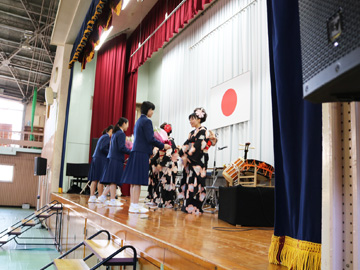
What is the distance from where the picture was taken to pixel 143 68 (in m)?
11.2

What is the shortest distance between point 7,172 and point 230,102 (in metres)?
13.8

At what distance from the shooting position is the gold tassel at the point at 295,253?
4.58ft

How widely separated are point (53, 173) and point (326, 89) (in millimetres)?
9262

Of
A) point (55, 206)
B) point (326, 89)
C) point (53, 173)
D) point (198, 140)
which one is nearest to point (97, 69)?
point (53, 173)

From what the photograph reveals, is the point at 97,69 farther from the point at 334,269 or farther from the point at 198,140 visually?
the point at 334,269

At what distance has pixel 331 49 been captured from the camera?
0.85m

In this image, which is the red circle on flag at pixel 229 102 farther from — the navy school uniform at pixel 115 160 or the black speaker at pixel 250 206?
the black speaker at pixel 250 206

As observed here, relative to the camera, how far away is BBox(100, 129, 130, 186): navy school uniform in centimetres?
510

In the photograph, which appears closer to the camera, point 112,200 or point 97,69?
point 112,200

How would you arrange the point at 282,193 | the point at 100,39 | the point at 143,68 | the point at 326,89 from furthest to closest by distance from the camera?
the point at 143,68 < the point at 100,39 < the point at 282,193 < the point at 326,89

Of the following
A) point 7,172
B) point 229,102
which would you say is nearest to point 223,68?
point 229,102

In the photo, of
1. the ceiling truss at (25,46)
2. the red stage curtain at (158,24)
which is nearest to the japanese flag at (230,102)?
the red stage curtain at (158,24)

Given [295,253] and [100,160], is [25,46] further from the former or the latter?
[295,253]

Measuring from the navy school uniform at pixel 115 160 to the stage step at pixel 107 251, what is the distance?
2.18 metres
